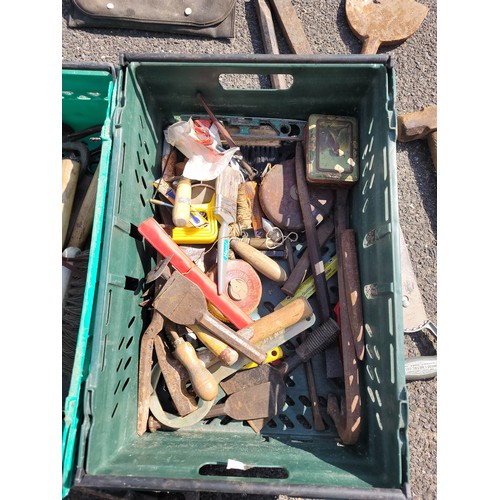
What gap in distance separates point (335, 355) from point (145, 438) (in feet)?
2.07

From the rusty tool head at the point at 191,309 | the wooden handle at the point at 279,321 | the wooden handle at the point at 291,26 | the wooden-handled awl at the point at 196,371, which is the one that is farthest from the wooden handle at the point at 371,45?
the wooden-handled awl at the point at 196,371

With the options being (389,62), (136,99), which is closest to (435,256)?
(389,62)

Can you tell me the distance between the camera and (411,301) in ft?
5.44

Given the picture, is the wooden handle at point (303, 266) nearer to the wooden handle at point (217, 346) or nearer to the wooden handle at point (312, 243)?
the wooden handle at point (312, 243)

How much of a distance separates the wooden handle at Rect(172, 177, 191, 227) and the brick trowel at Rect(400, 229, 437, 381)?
0.88 m

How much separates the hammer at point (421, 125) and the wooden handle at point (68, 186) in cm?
128

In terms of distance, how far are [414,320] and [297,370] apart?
56cm

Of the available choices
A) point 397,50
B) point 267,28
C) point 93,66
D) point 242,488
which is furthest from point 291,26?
point 242,488

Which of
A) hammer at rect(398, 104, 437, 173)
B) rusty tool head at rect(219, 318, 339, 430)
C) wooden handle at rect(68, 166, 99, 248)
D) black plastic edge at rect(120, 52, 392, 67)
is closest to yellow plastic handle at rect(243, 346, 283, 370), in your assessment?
rusty tool head at rect(219, 318, 339, 430)

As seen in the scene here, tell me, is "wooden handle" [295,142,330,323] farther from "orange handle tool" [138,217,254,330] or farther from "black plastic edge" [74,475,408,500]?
"black plastic edge" [74,475,408,500]

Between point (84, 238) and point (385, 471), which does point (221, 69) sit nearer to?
point (84, 238)

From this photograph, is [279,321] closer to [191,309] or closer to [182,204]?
[191,309]

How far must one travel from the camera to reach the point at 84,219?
54.5 inches

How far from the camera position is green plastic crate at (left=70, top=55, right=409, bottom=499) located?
101 centimetres
